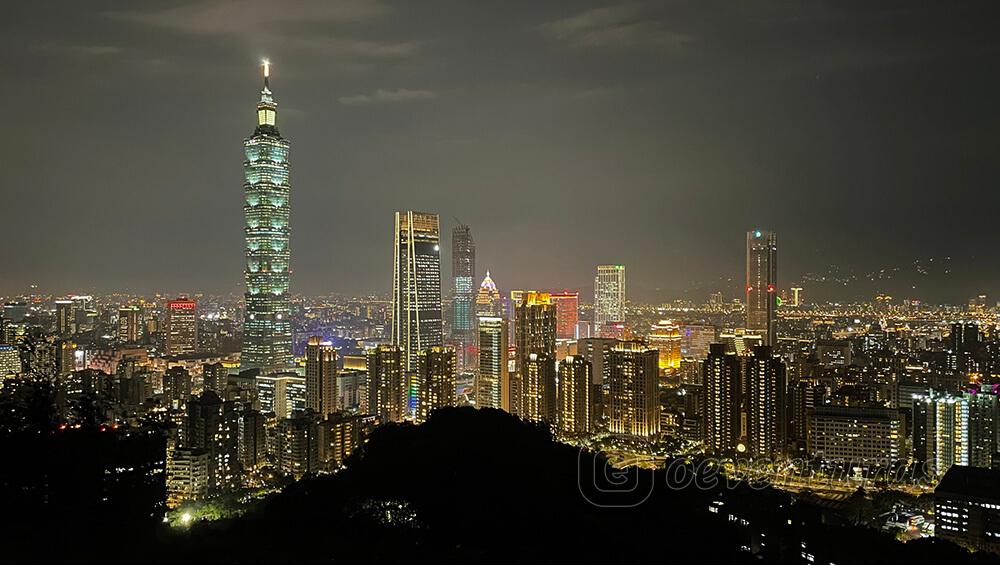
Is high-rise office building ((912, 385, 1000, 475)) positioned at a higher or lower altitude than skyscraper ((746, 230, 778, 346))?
lower

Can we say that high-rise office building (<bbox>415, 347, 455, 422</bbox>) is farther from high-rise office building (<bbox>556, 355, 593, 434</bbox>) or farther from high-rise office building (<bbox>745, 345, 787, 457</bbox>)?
high-rise office building (<bbox>745, 345, 787, 457</bbox>)

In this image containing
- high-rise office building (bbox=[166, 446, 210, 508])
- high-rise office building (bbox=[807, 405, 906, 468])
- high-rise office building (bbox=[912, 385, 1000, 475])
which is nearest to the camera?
high-rise office building (bbox=[166, 446, 210, 508])

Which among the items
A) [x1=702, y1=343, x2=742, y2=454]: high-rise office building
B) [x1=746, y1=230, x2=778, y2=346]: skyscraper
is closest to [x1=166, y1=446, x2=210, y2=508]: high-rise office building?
[x1=702, y1=343, x2=742, y2=454]: high-rise office building

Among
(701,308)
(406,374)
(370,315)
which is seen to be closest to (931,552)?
(406,374)

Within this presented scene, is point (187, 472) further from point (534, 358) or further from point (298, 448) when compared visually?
point (534, 358)

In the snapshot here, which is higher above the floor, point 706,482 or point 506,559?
point 506,559

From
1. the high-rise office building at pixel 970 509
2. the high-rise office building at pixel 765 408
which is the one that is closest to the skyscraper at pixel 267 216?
the high-rise office building at pixel 765 408

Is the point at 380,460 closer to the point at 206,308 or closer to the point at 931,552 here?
the point at 931,552
